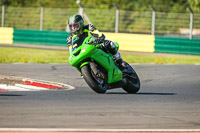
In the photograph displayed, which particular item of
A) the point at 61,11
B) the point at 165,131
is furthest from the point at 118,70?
the point at 61,11

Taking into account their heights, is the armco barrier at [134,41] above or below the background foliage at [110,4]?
below

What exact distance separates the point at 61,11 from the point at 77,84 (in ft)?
57.9

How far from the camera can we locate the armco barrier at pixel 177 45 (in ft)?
82.7

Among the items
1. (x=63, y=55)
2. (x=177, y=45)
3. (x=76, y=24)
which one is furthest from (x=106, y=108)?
(x=177, y=45)

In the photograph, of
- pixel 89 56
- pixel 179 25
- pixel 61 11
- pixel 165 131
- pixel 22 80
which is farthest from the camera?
pixel 61 11

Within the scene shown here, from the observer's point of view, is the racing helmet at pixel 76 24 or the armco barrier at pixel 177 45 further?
→ the armco barrier at pixel 177 45

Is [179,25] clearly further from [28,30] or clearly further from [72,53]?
[72,53]

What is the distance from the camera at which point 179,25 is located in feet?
90.2

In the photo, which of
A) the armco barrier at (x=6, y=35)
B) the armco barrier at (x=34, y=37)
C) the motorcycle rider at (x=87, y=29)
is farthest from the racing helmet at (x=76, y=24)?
the armco barrier at (x=6, y=35)

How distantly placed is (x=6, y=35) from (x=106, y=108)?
2125cm

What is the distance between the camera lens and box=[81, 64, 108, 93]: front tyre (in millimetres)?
9695

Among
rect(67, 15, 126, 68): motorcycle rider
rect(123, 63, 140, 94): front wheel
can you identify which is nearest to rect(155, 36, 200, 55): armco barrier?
rect(123, 63, 140, 94): front wheel

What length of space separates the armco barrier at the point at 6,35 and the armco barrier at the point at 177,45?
329 inches

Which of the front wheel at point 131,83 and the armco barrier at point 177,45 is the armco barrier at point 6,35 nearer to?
the armco barrier at point 177,45
